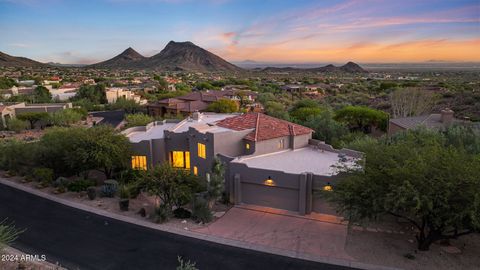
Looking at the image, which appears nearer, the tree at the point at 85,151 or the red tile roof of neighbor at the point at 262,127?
the red tile roof of neighbor at the point at 262,127

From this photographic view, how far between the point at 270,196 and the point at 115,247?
975 centimetres

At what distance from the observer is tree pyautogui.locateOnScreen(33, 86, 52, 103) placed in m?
77.3

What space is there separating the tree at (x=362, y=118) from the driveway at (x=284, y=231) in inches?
1176

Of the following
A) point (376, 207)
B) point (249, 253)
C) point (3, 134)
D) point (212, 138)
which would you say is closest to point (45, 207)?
point (212, 138)

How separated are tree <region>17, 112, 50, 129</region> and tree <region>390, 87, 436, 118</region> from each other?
2320 inches

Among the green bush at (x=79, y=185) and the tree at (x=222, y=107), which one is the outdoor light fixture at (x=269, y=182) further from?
the tree at (x=222, y=107)

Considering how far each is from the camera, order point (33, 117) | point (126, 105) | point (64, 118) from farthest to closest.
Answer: point (126, 105), point (33, 117), point (64, 118)

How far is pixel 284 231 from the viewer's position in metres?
19.0

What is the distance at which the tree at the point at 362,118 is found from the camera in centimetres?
4684

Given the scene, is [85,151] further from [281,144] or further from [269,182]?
[281,144]

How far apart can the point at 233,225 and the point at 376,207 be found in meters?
8.21

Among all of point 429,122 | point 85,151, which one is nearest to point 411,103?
point 429,122

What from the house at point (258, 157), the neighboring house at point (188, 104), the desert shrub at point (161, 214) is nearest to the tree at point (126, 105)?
the neighboring house at point (188, 104)

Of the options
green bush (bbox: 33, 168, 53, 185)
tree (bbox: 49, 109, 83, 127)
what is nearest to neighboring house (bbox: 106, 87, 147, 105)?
tree (bbox: 49, 109, 83, 127)
